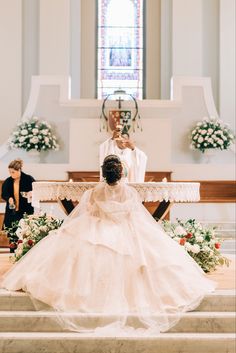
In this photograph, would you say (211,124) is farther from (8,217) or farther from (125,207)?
(125,207)

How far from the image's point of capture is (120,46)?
49.3ft

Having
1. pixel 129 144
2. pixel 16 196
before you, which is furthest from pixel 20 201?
pixel 129 144

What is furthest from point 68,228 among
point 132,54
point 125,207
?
point 132,54

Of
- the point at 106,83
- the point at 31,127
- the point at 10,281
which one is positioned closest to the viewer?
the point at 10,281

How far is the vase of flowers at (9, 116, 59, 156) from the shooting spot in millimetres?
12219

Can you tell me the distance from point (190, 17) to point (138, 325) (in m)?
9.66

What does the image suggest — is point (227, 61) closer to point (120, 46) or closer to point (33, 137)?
point (120, 46)

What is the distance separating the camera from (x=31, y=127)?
12.4 meters

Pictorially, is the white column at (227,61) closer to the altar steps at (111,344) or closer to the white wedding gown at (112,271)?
the white wedding gown at (112,271)

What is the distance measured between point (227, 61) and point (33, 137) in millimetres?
4533

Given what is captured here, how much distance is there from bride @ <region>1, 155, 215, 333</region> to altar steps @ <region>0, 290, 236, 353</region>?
102 mm

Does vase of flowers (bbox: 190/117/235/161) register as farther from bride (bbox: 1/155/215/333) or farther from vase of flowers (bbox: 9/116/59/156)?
bride (bbox: 1/155/215/333)

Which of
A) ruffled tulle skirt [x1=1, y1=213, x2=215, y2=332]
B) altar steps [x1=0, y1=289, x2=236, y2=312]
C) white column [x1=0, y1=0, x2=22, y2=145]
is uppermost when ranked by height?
white column [x1=0, y1=0, x2=22, y2=145]

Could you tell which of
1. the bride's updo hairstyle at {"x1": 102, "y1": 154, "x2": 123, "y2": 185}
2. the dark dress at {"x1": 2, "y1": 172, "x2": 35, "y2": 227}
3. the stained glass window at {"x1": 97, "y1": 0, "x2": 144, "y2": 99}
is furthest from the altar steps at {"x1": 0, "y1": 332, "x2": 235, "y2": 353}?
the stained glass window at {"x1": 97, "y1": 0, "x2": 144, "y2": 99}
